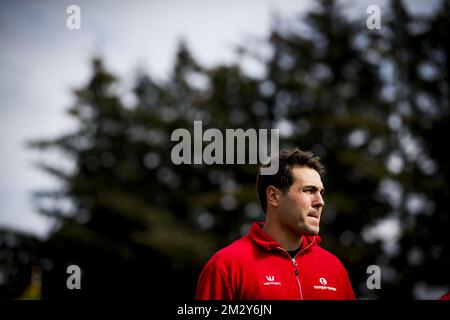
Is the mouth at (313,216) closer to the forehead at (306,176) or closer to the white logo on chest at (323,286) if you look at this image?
the forehead at (306,176)

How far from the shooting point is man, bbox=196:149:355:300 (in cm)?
321

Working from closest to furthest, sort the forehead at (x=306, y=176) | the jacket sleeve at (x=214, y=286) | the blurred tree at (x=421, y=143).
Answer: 1. the jacket sleeve at (x=214, y=286)
2. the forehead at (x=306, y=176)
3. the blurred tree at (x=421, y=143)

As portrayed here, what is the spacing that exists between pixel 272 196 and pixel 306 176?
244 mm

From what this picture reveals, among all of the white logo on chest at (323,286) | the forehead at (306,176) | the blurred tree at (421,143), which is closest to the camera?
the white logo on chest at (323,286)

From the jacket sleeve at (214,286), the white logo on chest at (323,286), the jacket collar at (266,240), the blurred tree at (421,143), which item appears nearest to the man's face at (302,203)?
the jacket collar at (266,240)

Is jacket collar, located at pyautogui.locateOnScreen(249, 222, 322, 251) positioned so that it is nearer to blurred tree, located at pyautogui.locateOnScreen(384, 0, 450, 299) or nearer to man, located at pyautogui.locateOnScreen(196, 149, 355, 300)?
man, located at pyautogui.locateOnScreen(196, 149, 355, 300)

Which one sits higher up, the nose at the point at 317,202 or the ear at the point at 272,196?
the ear at the point at 272,196

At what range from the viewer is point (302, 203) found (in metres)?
3.46

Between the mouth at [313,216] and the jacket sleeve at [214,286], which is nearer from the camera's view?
the jacket sleeve at [214,286]

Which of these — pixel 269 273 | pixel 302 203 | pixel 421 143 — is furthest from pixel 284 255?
pixel 421 143

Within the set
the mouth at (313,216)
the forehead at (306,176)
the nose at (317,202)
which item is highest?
the forehead at (306,176)

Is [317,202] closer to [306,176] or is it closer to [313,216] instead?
[313,216]

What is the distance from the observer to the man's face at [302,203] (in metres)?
3.43

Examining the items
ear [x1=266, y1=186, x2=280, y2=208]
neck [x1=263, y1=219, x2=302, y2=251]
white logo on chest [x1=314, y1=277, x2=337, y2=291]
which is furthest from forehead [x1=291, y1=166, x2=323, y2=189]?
white logo on chest [x1=314, y1=277, x2=337, y2=291]
